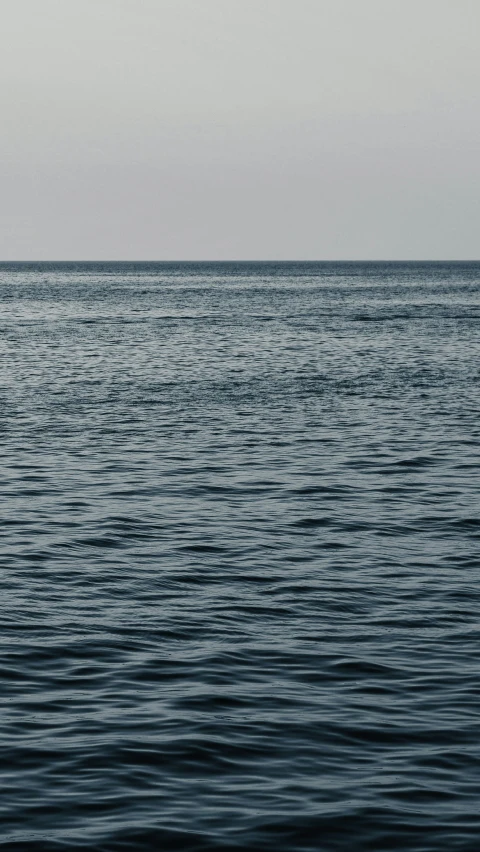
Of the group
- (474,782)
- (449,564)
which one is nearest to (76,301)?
(449,564)

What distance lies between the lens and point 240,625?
1780 centimetres

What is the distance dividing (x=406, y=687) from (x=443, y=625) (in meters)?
2.69

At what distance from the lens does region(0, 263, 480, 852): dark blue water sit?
40.1ft

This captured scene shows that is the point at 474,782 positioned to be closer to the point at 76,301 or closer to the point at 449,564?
the point at 449,564

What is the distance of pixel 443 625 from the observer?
17.9 m

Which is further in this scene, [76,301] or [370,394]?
[76,301]

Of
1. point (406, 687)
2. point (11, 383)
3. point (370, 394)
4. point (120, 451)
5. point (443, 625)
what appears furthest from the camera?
point (11, 383)

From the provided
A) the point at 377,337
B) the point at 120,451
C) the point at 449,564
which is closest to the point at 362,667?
the point at 449,564

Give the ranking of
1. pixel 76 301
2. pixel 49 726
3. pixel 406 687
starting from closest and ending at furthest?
pixel 49 726, pixel 406 687, pixel 76 301

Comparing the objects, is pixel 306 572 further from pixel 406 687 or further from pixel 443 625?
pixel 406 687

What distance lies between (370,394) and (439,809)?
34609 mm

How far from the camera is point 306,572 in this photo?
20.9 meters

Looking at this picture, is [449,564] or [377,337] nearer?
[449,564]

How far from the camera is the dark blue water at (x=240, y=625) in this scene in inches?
481
